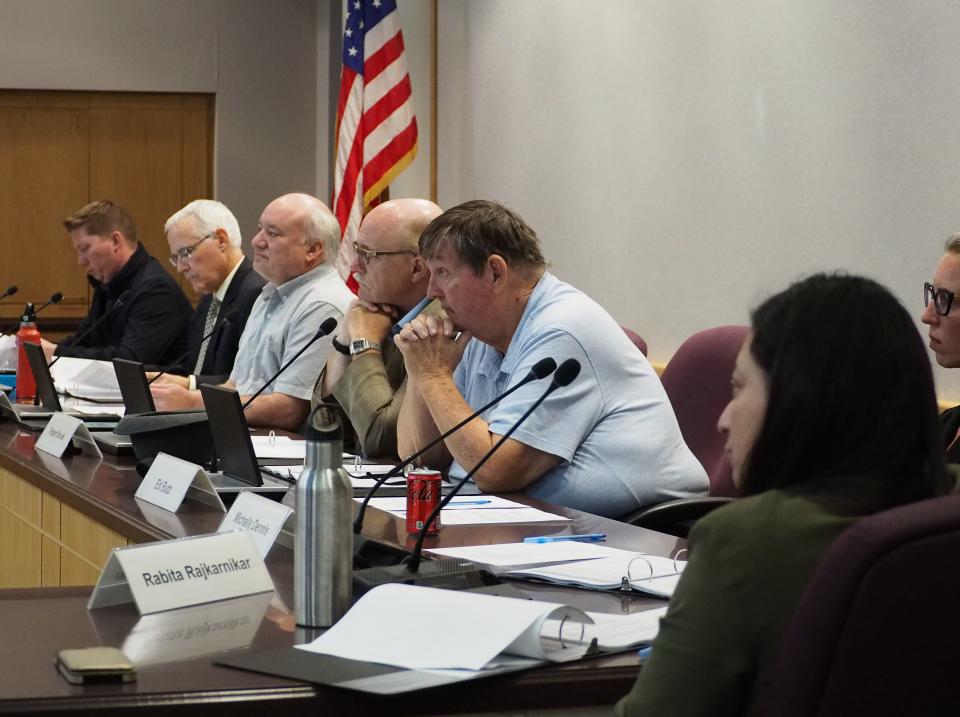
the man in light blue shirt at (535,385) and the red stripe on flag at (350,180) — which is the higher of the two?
the red stripe on flag at (350,180)

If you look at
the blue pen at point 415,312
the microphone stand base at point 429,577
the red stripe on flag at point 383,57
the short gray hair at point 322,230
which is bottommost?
the microphone stand base at point 429,577

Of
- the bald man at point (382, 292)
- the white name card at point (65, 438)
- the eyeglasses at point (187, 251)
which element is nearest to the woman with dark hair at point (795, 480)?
the white name card at point (65, 438)

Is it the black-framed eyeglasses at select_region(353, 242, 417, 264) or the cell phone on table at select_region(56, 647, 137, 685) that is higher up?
the black-framed eyeglasses at select_region(353, 242, 417, 264)

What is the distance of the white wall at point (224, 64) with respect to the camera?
7.41 metres

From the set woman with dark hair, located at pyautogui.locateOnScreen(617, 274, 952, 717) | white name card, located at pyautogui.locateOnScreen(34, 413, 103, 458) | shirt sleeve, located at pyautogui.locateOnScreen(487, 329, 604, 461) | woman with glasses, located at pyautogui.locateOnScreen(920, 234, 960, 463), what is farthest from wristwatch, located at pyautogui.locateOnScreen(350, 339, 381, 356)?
woman with dark hair, located at pyautogui.locateOnScreen(617, 274, 952, 717)

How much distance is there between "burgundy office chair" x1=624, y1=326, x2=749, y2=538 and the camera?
3053 millimetres

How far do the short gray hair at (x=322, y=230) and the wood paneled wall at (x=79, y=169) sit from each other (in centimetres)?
362

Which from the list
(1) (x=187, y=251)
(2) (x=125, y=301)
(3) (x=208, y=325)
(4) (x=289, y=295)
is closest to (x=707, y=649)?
(4) (x=289, y=295)

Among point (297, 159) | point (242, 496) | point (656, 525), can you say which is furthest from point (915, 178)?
point (297, 159)

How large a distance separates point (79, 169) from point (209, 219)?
9.37 feet

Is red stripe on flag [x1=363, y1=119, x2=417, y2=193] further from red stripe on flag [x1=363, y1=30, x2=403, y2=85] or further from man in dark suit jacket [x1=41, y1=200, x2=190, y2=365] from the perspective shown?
man in dark suit jacket [x1=41, y1=200, x2=190, y2=365]

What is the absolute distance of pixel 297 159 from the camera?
26.0 feet

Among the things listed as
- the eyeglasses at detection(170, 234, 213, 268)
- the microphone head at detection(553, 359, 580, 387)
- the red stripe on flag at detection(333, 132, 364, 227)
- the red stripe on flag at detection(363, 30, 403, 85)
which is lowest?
the microphone head at detection(553, 359, 580, 387)

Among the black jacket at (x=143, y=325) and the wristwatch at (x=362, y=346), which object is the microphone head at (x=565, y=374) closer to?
the wristwatch at (x=362, y=346)
